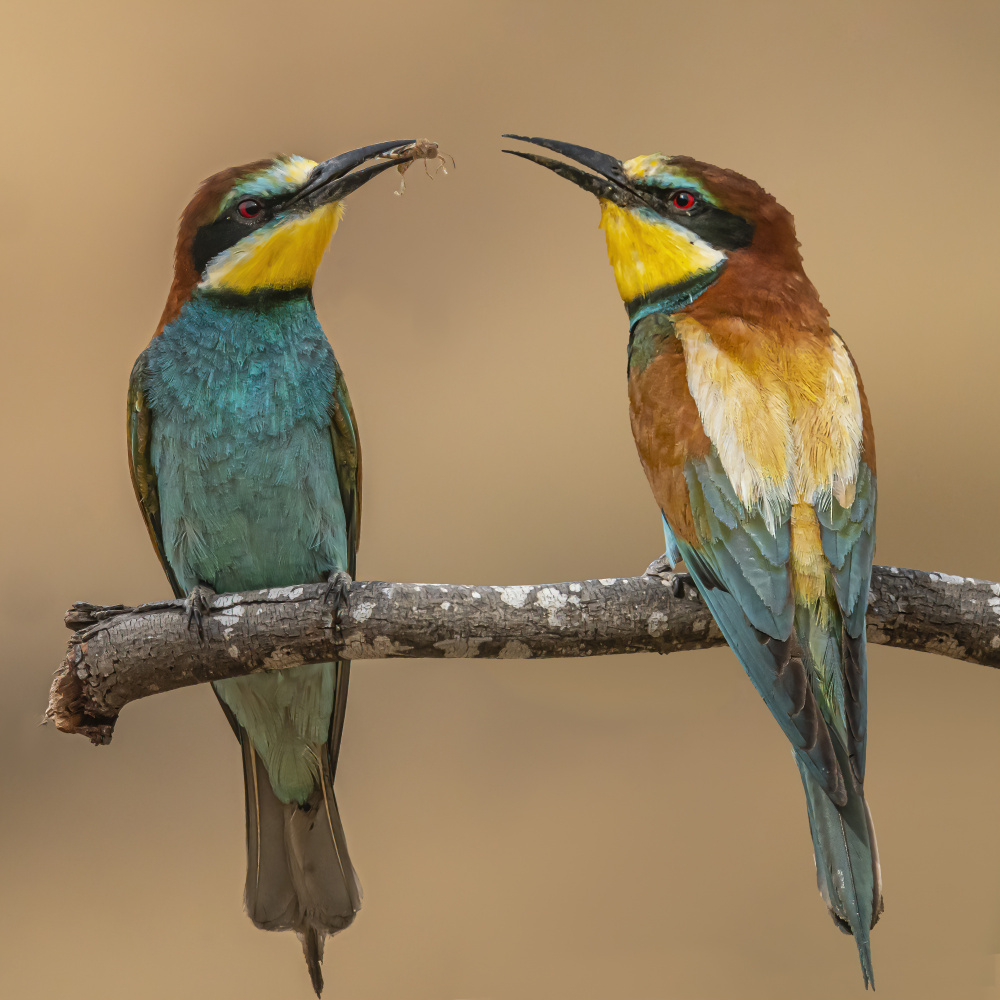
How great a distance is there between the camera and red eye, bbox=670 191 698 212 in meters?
1.37

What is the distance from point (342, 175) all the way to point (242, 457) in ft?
1.41

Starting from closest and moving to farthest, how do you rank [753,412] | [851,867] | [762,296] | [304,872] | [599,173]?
[851,867] → [753,412] → [762,296] → [599,173] → [304,872]

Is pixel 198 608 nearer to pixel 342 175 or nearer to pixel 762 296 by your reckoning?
pixel 342 175

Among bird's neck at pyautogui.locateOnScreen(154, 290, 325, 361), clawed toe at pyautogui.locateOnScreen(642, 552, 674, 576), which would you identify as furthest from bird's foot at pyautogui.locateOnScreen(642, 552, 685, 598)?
bird's neck at pyautogui.locateOnScreen(154, 290, 325, 361)

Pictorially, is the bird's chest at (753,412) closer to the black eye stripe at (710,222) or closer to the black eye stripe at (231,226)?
the black eye stripe at (710,222)

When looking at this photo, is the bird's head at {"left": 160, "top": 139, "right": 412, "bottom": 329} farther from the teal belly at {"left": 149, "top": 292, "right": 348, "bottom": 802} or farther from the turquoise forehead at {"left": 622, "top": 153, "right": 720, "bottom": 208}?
the turquoise forehead at {"left": 622, "top": 153, "right": 720, "bottom": 208}

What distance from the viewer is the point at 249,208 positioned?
58.0 inches

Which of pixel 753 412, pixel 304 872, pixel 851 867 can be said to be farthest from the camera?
pixel 304 872

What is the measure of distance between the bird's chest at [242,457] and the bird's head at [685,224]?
19.3 inches

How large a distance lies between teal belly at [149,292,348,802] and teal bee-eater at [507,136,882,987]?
47 centimetres

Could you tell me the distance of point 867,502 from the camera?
119cm

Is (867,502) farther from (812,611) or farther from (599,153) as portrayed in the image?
(599,153)

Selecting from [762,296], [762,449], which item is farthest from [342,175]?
[762,449]

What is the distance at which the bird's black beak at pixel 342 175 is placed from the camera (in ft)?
4.79
